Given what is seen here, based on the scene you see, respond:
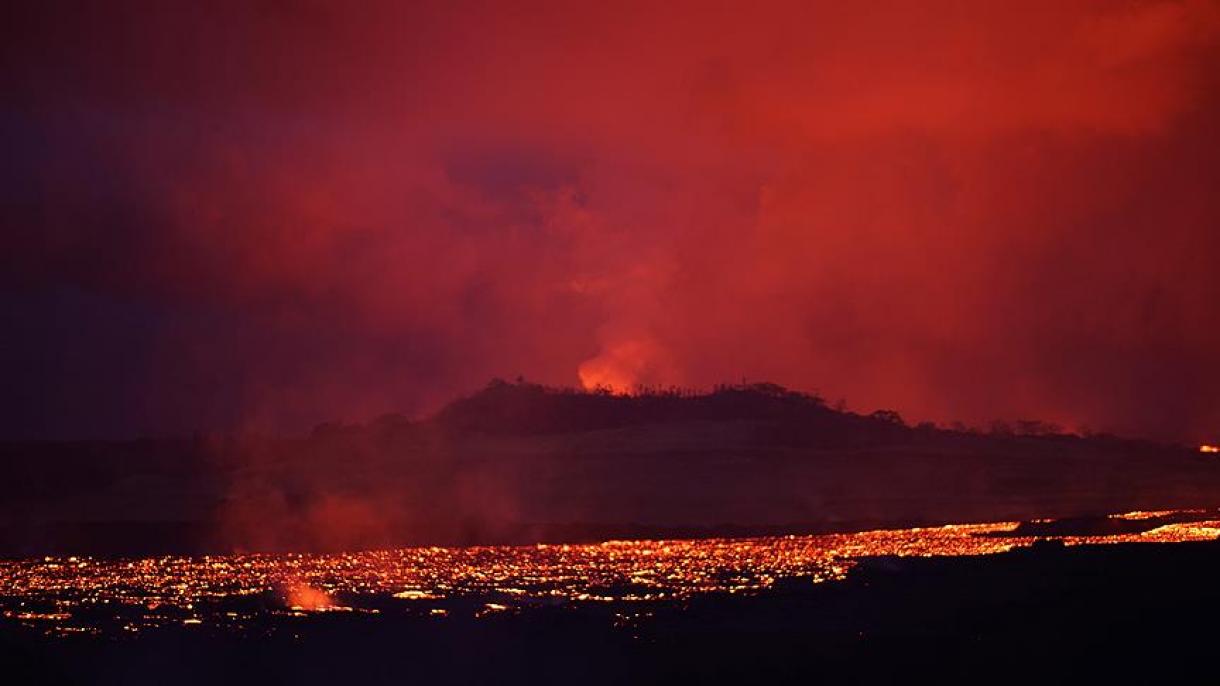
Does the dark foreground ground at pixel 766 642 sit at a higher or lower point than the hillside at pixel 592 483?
lower

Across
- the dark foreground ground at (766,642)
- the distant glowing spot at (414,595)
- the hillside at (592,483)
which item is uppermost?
the hillside at (592,483)

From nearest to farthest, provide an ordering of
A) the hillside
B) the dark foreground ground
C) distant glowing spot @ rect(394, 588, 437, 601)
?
the dark foreground ground → distant glowing spot @ rect(394, 588, 437, 601) → the hillside

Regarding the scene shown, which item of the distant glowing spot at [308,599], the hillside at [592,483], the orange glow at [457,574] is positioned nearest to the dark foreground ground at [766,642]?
the distant glowing spot at [308,599]

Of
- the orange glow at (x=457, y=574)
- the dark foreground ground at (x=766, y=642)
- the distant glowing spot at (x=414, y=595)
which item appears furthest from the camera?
the distant glowing spot at (x=414, y=595)

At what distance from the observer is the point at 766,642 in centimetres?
2247

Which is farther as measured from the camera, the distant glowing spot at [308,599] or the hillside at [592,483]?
the hillside at [592,483]

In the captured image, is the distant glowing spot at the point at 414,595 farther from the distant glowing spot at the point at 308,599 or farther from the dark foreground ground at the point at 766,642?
the dark foreground ground at the point at 766,642

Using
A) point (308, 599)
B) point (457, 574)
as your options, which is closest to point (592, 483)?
point (457, 574)

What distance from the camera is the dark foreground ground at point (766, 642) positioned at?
65.1ft

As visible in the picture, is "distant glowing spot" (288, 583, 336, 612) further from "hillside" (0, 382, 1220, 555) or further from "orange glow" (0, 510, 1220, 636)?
"hillside" (0, 382, 1220, 555)

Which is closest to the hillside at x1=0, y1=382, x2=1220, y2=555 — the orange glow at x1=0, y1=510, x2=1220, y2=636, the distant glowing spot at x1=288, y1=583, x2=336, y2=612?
the orange glow at x1=0, y1=510, x2=1220, y2=636

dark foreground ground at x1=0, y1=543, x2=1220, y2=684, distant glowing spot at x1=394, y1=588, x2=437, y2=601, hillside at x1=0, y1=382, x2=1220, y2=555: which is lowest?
dark foreground ground at x1=0, y1=543, x2=1220, y2=684

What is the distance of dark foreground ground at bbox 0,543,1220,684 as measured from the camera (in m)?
19.8

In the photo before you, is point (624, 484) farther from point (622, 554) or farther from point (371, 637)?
point (371, 637)
